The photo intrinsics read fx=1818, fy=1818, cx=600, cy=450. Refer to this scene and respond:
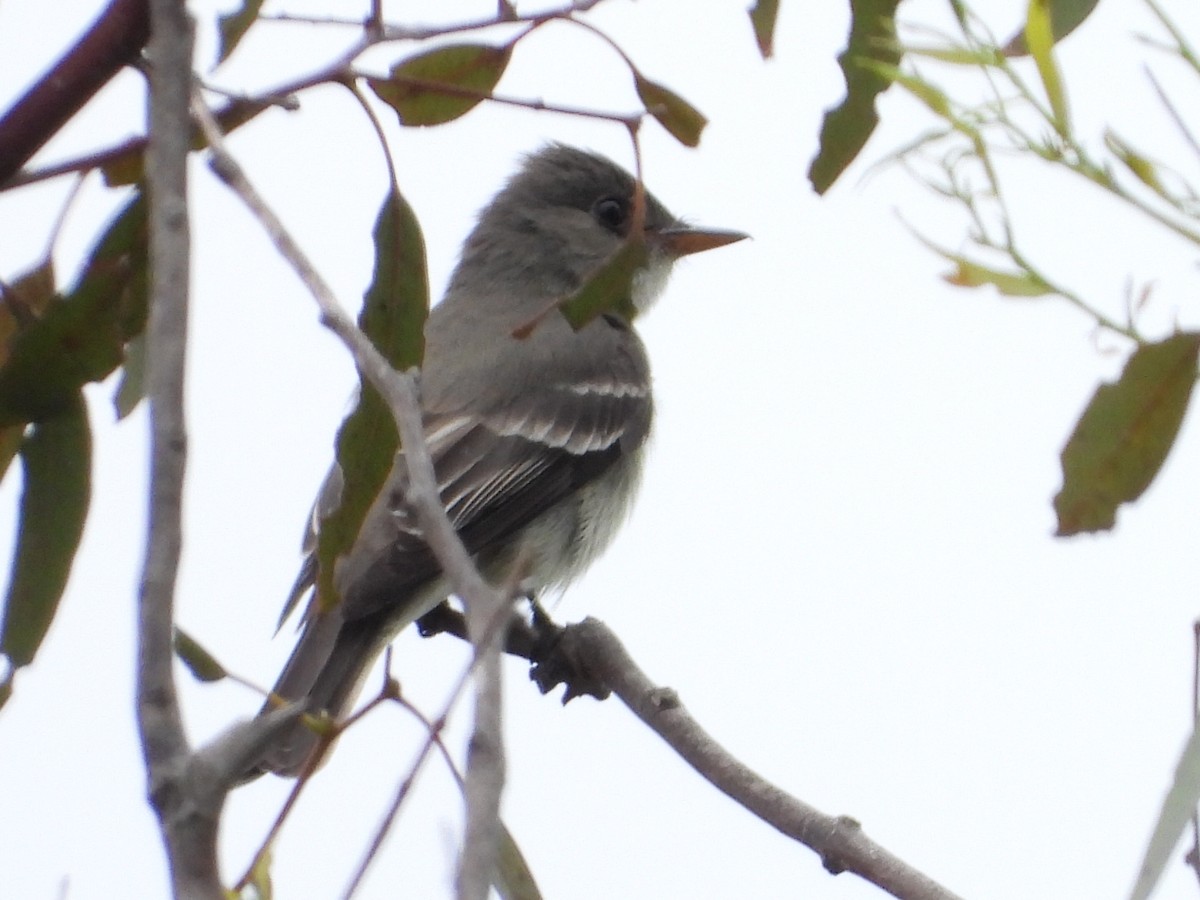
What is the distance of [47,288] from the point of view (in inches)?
75.2

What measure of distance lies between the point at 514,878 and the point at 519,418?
2.10m

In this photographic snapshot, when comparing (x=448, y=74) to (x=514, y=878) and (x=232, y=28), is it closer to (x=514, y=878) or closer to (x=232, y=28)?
(x=232, y=28)

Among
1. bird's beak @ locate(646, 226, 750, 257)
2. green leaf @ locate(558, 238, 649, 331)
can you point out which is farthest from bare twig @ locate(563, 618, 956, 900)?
bird's beak @ locate(646, 226, 750, 257)

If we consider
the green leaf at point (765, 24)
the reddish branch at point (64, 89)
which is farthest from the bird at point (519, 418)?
the reddish branch at point (64, 89)

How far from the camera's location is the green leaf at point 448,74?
1.79 metres

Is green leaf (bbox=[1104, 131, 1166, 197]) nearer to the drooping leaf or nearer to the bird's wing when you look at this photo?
the drooping leaf

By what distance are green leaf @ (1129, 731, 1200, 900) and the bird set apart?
1.71 metres

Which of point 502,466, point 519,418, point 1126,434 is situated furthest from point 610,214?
point 1126,434

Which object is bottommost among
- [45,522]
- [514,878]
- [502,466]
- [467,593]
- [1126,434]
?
[467,593]

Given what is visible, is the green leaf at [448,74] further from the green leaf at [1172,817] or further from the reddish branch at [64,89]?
the green leaf at [1172,817]

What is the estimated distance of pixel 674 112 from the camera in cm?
166

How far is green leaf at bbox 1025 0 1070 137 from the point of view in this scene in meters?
1.07

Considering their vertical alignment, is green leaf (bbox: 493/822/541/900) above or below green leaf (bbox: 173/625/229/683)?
below

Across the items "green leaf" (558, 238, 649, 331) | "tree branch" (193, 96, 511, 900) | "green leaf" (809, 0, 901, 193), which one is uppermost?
"green leaf" (809, 0, 901, 193)
